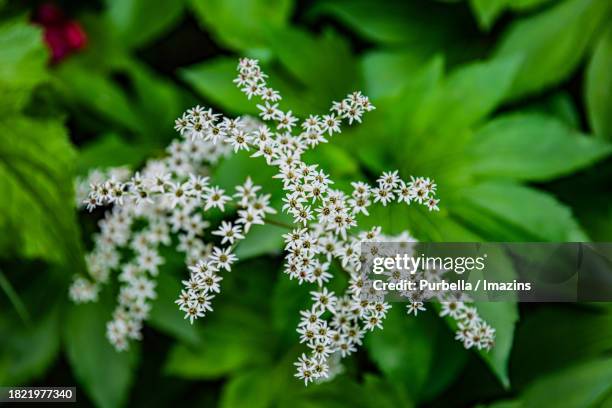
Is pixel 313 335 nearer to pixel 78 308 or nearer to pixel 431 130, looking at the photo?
pixel 431 130

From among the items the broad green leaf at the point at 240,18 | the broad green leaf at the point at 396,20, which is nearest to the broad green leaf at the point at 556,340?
the broad green leaf at the point at 396,20

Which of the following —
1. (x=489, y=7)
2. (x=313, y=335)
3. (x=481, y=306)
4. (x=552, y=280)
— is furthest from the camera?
(x=489, y=7)

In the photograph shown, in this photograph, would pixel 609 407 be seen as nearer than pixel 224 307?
Yes

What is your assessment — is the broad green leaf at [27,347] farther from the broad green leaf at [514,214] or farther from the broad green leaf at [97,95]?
the broad green leaf at [514,214]

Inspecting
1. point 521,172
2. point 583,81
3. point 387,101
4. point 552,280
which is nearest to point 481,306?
point 552,280

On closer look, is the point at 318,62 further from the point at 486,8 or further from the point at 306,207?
the point at 306,207

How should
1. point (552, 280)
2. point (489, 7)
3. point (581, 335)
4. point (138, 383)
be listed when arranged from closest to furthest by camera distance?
1. point (552, 280)
2. point (581, 335)
3. point (489, 7)
4. point (138, 383)

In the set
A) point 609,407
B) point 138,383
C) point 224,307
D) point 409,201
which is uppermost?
point 409,201
